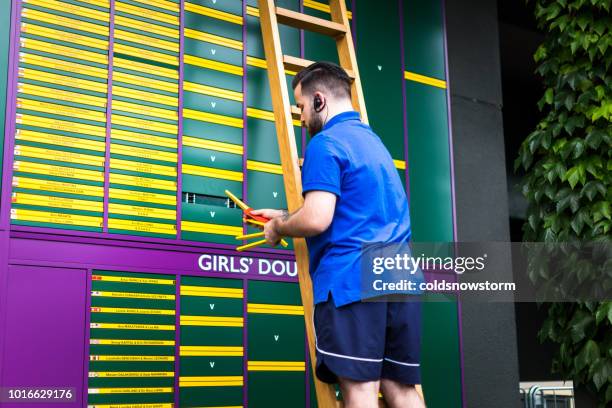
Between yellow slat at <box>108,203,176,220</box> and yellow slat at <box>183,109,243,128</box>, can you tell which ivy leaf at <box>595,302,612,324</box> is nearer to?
yellow slat at <box>183,109,243,128</box>

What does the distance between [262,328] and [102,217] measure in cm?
74

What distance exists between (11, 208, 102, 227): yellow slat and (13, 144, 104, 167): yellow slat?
18 cm

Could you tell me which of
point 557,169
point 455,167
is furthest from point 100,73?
point 557,169

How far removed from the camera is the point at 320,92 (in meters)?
2.05

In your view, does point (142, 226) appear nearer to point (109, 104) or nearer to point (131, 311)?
point (131, 311)

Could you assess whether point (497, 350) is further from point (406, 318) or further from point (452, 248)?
point (406, 318)

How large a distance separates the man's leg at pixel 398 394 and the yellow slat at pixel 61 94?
1412 mm

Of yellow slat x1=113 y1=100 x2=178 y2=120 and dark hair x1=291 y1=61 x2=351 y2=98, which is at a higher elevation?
yellow slat x1=113 y1=100 x2=178 y2=120

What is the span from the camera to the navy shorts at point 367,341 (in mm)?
1812

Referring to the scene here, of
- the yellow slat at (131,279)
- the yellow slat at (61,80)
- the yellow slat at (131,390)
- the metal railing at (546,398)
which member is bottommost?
the metal railing at (546,398)

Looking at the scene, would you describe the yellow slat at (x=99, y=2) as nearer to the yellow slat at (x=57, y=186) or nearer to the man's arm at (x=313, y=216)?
the yellow slat at (x=57, y=186)

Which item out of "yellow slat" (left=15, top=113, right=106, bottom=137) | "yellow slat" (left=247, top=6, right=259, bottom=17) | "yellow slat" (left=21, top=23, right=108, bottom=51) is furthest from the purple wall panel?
"yellow slat" (left=247, top=6, right=259, bottom=17)

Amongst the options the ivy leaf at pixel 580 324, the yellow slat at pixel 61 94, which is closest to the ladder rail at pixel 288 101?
the yellow slat at pixel 61 94

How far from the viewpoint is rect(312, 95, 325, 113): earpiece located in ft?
6.70
